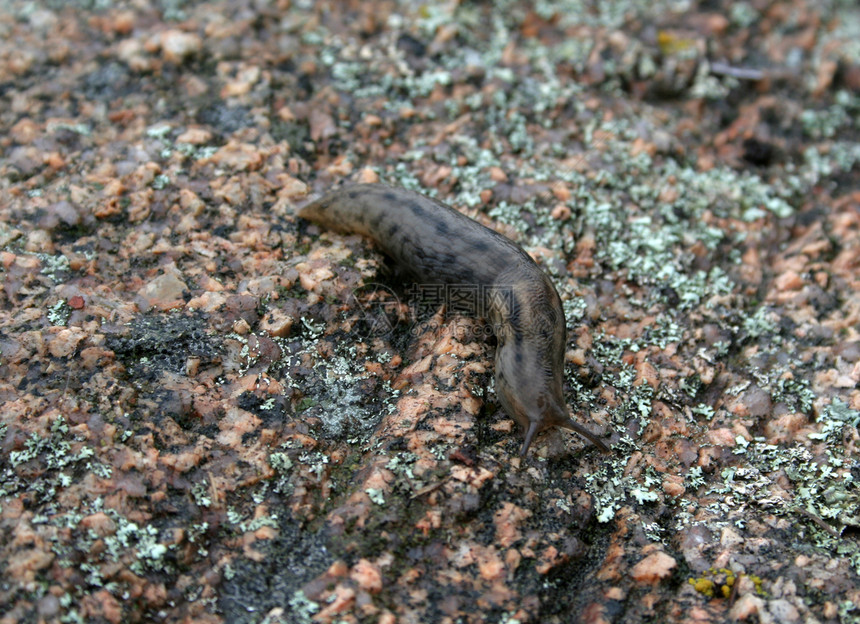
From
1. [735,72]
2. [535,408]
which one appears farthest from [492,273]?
[735,72]

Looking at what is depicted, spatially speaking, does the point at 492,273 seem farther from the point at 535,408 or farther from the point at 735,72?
the point at 735,72

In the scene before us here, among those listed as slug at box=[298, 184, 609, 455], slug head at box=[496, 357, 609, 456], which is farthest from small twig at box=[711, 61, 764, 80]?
slug head at box=[496, 357, 609, 456]

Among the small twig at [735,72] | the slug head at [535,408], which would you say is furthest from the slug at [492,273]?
the small twig at [735,72]

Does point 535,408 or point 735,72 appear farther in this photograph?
point 735,72

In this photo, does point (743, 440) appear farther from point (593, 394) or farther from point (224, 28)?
point (224, 28)

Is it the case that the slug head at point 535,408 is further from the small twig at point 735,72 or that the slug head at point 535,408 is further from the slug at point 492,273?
the small twig at point 735,72

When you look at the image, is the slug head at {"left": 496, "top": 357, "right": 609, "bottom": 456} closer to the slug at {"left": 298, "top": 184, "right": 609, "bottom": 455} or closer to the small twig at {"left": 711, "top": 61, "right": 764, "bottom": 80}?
the slug at {"left": 298, "top": 184, "right": 609, "bottom": 455}

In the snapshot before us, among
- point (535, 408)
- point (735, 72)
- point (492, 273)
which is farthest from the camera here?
point (735, 72)

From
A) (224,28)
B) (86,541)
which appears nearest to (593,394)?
(86,541)
